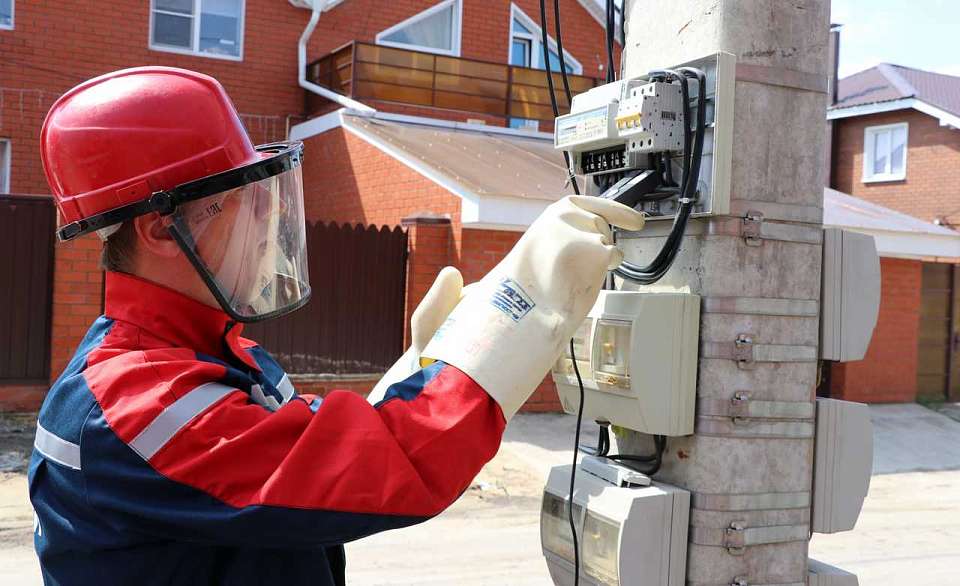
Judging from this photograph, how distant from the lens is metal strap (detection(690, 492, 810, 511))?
2.45 metres

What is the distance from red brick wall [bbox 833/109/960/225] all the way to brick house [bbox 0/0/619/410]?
1064 cm

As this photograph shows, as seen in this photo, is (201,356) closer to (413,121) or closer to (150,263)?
(150,263)

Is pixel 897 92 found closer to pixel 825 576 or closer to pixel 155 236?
pixel 825 576

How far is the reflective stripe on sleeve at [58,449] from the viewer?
5.23ft

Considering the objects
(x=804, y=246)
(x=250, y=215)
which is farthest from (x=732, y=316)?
(x=250, y=215)

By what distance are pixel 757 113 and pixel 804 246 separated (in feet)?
1.20

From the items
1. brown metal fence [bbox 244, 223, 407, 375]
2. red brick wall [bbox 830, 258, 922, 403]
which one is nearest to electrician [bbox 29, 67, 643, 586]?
brown metal fence [bbox 244, 223, 407, 375]

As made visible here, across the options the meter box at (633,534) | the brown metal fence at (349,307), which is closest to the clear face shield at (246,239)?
the meter box at (633,534)

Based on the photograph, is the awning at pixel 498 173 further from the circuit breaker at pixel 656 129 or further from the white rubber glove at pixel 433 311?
the white rubber glove at pixel 433 311

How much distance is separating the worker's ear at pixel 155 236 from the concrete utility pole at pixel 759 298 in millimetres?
1300

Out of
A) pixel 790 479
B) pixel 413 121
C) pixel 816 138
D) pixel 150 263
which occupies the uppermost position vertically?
pixel 413 121

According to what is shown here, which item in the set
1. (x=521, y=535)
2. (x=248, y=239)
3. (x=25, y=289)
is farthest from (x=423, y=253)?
(x=248, y=239)

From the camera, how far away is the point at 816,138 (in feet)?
8.20

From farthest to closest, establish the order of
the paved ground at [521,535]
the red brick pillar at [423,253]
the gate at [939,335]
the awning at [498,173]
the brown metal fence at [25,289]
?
the gate at [939,335]
the red brick pillar at [423,253]
the awning at [498,173]
the brown metal fence at [25,289]
the paved ground at [521,535]
